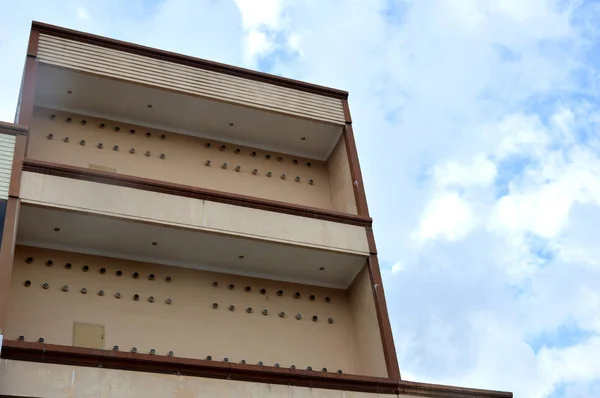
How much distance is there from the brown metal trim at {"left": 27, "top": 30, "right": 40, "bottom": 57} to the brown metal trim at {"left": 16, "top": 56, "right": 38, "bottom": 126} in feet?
0.40

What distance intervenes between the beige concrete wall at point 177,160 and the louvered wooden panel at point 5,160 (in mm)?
1933

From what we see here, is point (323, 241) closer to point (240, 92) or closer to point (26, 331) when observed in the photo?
point (240, 92)

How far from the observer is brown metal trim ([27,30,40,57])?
15073 mm

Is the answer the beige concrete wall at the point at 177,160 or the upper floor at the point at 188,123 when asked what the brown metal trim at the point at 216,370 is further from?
the beige concrete wall at the point at 177,160

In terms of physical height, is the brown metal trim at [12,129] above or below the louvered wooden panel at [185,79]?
below

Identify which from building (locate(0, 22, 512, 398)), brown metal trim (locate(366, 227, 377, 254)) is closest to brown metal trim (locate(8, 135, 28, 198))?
building (locate(0, 22, 512, 398))

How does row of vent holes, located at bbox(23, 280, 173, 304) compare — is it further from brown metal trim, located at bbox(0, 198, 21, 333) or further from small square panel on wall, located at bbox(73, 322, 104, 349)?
brown metal trim, located at bbox(0, 198, 21, 333)

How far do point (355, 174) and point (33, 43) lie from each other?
7.11m

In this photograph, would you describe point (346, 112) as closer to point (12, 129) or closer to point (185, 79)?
point (185, 79)

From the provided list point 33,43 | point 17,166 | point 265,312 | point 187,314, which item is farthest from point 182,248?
point 33,43

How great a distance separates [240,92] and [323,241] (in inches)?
160

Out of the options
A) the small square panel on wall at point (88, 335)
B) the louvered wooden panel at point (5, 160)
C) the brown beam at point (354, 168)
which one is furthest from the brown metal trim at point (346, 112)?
the louvered wooden panel at point (5, 160)

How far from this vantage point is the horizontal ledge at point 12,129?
13.2 metres

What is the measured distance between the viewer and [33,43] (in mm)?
15273
